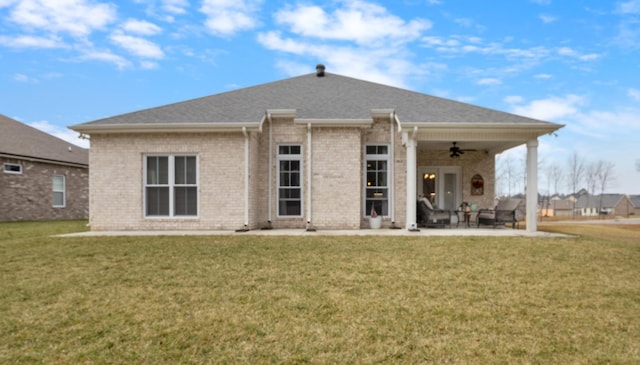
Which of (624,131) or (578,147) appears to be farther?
(578,147)

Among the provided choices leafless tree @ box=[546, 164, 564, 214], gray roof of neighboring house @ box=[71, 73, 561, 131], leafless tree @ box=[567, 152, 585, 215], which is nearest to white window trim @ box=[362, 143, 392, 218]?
gray roof of neighboring house @ box=[71, 73, 561, 131]

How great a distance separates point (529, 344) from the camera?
3322mm

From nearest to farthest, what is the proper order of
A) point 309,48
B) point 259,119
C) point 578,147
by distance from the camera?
point 259,119 → point 309,48 → point 578,147

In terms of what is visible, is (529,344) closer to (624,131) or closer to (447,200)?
(447,200)

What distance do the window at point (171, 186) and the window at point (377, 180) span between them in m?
5.60

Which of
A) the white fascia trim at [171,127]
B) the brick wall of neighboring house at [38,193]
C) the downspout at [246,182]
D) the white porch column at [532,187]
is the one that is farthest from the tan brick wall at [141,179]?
the brick wall of neighboring house at [38,193]

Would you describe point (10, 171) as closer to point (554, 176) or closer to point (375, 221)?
point (375, 221)

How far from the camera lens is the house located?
11375 mm

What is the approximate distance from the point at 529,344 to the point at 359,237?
6598 mm

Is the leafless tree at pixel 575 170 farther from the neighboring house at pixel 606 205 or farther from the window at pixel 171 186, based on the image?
the window at pixel 171 186

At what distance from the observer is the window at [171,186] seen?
38.1ft

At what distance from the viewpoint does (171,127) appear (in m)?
11.2

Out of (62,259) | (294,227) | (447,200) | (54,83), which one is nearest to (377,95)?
(447,200)

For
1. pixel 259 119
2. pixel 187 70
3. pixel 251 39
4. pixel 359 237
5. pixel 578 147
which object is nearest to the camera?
pixel 359 237
